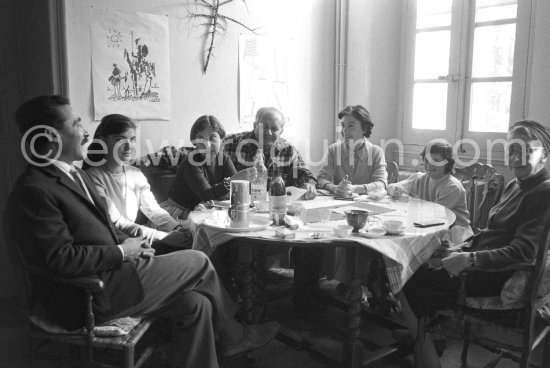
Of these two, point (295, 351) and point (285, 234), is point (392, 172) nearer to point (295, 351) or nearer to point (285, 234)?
point (295, 351)

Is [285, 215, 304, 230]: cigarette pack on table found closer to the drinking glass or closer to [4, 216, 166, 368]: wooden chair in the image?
the drinking glass

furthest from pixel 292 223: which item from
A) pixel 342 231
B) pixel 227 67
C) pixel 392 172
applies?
pixel 227 67

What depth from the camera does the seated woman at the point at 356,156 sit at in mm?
3365

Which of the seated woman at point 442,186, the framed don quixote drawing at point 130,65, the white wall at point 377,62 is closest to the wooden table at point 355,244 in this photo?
the seated woman at point 442,186

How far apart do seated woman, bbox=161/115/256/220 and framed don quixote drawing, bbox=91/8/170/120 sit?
457 mm

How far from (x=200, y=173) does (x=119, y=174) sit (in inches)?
19.8

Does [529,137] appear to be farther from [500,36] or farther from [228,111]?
[228,111]

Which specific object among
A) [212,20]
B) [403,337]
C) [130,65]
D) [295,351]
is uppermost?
[212,20]

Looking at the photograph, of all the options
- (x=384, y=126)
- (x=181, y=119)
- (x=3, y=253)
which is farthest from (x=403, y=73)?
(x=3, y=253)

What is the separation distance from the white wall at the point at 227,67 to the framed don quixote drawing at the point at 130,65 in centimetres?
5

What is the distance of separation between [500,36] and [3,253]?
365cm

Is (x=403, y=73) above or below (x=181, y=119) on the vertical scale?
above

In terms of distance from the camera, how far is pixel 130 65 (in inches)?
127

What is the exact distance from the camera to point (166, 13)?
133 inches
